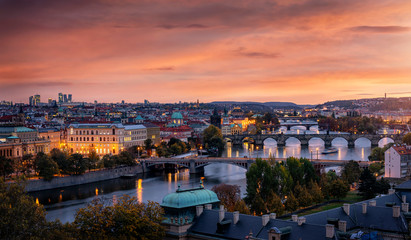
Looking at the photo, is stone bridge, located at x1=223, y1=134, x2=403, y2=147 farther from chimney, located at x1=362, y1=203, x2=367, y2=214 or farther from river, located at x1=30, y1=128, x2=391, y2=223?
chimney, located at x1=362, y1=203, x2=367, y2=214

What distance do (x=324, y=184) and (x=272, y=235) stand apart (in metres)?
22.1

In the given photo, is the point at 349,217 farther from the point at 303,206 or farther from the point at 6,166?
the point at 6,166

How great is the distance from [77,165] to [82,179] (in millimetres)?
1667

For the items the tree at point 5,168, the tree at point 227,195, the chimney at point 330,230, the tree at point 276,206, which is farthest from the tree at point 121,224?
the tree at point 5,168

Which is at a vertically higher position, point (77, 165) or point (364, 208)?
point (364, 208)

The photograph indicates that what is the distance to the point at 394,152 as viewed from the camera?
50688 millimetres

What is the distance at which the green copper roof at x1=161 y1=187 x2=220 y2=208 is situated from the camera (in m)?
22.3

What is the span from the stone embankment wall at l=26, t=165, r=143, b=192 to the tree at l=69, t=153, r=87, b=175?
63cm

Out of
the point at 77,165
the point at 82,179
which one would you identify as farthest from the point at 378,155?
the point at 77,165

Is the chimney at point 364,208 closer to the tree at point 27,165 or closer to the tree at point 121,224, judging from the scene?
the tree at point 121,224

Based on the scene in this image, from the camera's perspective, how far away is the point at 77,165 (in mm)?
60438

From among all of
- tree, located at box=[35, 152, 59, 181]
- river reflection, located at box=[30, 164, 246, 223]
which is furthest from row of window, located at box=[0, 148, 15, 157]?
river reflection, located at box=[30, 164, 246, 223]

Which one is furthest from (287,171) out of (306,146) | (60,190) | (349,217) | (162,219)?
(306,146)

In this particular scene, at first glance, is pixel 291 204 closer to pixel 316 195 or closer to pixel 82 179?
pixel 316 195
